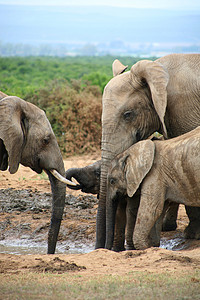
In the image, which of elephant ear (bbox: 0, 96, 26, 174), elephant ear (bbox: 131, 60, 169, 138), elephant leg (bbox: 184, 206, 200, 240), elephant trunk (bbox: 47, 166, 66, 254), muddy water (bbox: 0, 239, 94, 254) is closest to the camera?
elephant ear (bbox: 0, 96, 26, 174)

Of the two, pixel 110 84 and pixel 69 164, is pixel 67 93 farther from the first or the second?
pixel 110 84

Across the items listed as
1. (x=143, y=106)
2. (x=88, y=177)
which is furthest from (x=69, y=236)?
(x=143, y=106)

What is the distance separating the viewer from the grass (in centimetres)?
377

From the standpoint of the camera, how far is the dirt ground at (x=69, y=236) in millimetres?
4715

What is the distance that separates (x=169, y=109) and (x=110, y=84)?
0.72m

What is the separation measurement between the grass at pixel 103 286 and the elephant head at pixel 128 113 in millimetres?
1732

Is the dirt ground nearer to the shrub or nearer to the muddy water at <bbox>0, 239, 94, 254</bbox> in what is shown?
the muddy water at <bbox>0, 239, 94, 254</bbox>

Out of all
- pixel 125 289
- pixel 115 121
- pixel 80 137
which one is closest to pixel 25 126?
pixel 115 121

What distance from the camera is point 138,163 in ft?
18.1

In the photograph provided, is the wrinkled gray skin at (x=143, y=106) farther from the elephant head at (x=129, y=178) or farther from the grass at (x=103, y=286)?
the grass at (x=103, y=286)

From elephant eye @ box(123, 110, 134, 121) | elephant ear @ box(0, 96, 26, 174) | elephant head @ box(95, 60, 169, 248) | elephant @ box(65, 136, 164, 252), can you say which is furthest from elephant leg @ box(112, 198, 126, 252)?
elephant ear @ box(0, 96, 26, 174)

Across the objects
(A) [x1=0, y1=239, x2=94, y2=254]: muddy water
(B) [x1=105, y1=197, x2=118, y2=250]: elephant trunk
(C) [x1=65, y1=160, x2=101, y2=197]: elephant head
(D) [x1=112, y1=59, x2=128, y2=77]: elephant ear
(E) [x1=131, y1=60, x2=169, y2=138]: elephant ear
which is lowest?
(A) [x1=0, y1=239, x2=94, y2=254]: muddy water

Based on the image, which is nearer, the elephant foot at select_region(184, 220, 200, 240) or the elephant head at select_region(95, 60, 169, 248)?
the elephant head at select_region(95, 60, 169, 248)

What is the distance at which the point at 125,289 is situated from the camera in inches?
153
